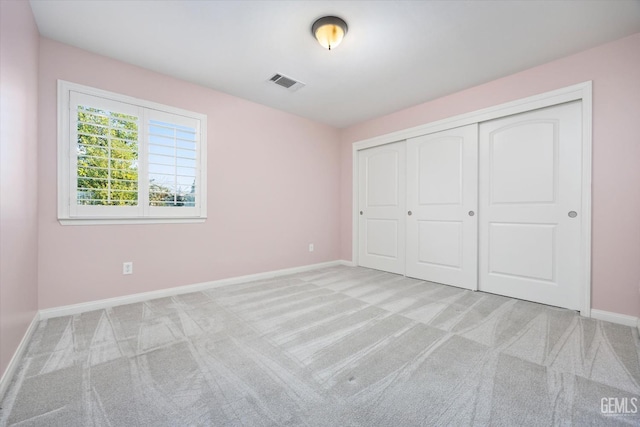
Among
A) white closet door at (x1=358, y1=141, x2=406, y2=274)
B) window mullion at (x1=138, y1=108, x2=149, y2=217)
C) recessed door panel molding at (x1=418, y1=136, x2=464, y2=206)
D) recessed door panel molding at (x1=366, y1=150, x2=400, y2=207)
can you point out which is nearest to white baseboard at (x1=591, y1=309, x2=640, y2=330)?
recessed door panel molding at (x1=418, y1=136, x2=464, y2=206)

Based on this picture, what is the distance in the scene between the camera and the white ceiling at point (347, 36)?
→ 1883 millimetres

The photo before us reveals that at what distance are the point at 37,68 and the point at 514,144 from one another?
15.0 ft

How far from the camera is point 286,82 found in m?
2.98

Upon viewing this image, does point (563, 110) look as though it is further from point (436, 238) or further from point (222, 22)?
point (222, 22)

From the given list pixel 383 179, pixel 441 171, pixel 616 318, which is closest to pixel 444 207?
pixel 441 171

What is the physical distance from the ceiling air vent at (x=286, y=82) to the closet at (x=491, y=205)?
1665 millimetres

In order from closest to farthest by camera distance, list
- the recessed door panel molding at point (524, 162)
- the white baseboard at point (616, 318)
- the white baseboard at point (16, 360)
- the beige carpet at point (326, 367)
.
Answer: the beige carpet at point (326, 367) < the white baseboard at point (16, 360) < the white baseboard at point (616, 318) < the recessed door panel molding at point (524, 162)

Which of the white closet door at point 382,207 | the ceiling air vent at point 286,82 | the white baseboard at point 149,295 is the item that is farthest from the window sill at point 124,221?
the white closet door at point 382,207

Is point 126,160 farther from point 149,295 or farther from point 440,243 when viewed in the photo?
point 440,243

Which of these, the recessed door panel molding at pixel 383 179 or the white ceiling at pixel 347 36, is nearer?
the white ceiling at pixel 347 36

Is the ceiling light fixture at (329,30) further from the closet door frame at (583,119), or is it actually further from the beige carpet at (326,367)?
the beige carpet at (326,367)

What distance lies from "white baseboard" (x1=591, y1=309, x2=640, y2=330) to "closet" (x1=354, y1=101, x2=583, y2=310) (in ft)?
0.50

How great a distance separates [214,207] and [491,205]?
131 inches

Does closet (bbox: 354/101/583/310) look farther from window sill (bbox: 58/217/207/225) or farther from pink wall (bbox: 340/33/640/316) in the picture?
window sill (bbox: 58/217/207/225)
